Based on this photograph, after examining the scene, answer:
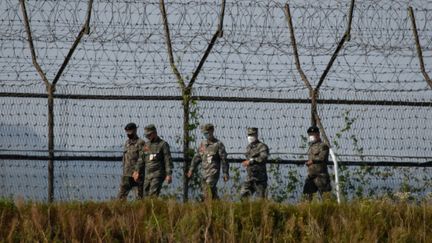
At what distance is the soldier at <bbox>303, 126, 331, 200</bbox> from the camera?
605 inches

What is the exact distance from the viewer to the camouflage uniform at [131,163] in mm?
15734

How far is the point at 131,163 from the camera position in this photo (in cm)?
1586

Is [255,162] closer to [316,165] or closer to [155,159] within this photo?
[316,165]

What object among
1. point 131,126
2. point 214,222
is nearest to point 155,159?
point 131,126

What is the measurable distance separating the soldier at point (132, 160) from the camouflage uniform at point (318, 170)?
191 cm

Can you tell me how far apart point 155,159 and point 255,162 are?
3.73ft

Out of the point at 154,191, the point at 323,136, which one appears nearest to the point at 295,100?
the point at 323,136

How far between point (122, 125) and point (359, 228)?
884 cm

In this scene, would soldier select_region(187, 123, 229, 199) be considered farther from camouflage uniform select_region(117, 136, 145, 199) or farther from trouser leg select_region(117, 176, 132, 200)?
trouser leg select_region(117, 176, 132, 200)

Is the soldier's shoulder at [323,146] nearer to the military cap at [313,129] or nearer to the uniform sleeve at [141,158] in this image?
the military cap at [313,129]

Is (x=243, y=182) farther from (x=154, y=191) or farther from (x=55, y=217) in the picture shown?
(x=55, y=217)

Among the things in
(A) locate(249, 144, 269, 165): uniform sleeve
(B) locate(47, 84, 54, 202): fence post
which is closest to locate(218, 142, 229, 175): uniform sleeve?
(A) locate(249, 144, 269, 165): uniform sleeve

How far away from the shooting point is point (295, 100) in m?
15.9

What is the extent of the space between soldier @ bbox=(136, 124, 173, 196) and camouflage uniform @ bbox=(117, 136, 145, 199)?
0.19 m
